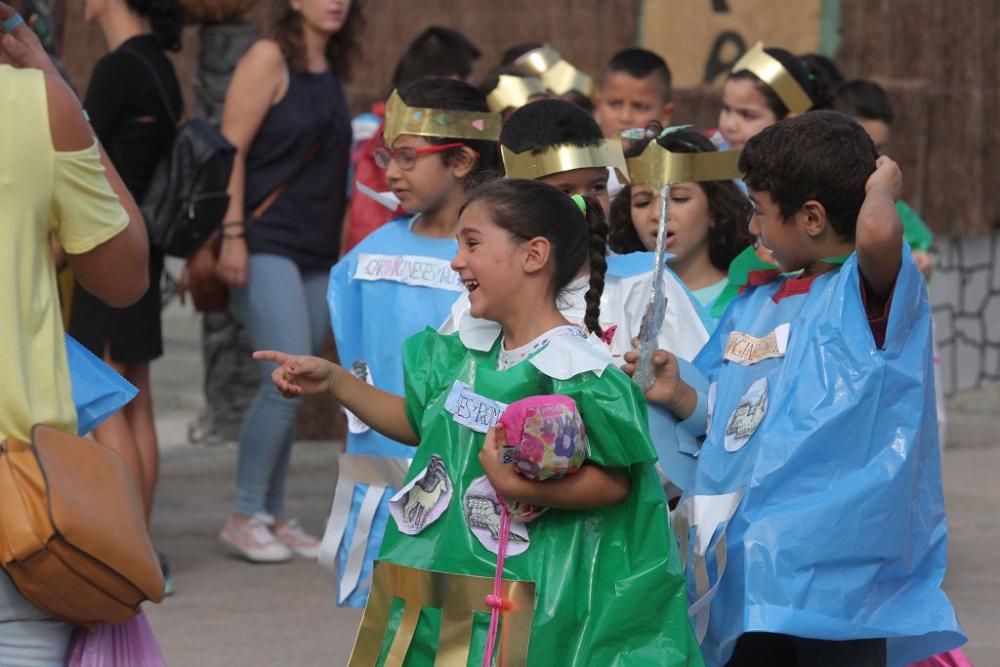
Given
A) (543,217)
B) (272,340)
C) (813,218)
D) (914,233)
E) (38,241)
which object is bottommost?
(272,340)

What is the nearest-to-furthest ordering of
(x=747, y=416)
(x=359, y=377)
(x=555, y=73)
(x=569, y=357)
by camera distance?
(x=569, y=357)
(x=747, y=416)
(x=359, y=377)
(x=555, y=73)

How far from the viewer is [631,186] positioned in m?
4.74

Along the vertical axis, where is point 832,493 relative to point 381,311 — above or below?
above

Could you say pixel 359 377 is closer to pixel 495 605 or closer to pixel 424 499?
pixel 424 499

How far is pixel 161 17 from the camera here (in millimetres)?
5973

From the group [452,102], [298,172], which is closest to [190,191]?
[298,172]

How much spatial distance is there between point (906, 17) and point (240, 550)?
511 centimetres

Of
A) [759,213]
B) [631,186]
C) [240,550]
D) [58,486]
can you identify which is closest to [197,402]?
[240,550]

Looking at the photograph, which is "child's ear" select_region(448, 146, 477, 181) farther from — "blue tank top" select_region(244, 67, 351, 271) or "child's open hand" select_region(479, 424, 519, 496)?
"child's open hand" select_region(479, 424, 519, 496)

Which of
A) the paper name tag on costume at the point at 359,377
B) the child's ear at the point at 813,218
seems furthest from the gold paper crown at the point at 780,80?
the child's ear at the point at 813,218

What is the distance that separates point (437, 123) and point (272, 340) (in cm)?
171

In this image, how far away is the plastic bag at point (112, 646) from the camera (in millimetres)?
3055

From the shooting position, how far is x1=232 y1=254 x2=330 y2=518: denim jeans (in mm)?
6301

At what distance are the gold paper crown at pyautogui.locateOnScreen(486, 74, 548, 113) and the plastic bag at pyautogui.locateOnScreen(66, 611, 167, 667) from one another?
2990 millimetres
